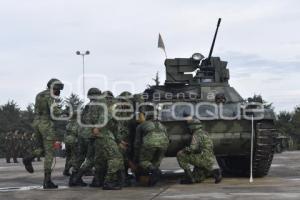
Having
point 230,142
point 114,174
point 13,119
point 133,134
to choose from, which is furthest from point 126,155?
point 13,119

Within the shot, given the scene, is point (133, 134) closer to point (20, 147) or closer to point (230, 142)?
point (230, 142)

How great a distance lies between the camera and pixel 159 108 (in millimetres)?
12289

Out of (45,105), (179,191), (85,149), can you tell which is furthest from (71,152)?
(179,191)

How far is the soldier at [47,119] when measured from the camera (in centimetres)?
1080

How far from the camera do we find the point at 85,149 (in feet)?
39.7

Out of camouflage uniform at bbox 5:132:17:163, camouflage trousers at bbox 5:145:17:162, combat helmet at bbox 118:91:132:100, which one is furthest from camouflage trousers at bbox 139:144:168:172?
camouflage uniform at bbox 5:132:17:163

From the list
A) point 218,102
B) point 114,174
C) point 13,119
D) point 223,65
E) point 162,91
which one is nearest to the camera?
point 114,174

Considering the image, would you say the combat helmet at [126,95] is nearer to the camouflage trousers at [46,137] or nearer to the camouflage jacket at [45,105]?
the camouflage jacket at [45,105]

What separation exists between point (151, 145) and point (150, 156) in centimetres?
27

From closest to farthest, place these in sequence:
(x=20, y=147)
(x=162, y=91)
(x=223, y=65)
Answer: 1. (x=162, y=91)
2. (x=223, y=65)
3. (x=20, y=147)

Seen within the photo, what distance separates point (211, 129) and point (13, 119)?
2185 inches

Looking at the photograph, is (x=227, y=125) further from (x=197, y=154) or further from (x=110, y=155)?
(x=110, y=155)

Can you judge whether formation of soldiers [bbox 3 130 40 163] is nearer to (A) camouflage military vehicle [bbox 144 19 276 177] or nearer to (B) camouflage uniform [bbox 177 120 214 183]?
(A) camouflage military vehicle [bbox 144 19 276 177]

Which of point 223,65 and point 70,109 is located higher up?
point 223,65
